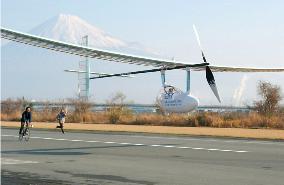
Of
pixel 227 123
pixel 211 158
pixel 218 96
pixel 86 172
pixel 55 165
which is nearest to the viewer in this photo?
pixel 86 172

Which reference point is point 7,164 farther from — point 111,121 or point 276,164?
point 111,121

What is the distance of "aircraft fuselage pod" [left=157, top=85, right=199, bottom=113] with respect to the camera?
2834cm

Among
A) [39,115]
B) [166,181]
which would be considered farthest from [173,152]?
[39,115]

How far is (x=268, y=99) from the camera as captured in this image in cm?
5631

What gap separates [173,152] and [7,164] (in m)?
7.03

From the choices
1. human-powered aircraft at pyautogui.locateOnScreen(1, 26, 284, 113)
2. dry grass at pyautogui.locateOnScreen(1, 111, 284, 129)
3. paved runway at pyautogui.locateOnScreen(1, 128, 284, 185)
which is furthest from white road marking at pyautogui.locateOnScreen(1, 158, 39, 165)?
dry grass at pyautogui.locateOnScreen(1, 111, 284, 129)

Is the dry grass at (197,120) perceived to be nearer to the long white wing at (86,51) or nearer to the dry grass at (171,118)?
the dry grass at (171,118)

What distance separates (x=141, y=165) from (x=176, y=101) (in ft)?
39.6

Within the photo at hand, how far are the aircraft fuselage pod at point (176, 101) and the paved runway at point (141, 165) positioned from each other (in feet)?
15.0

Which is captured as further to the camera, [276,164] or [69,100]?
[69,100]

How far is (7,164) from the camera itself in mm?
16688

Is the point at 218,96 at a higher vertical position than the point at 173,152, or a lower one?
higher

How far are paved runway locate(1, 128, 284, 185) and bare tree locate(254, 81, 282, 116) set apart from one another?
33066 millimetres

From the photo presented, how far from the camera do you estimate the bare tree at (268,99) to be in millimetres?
55753
